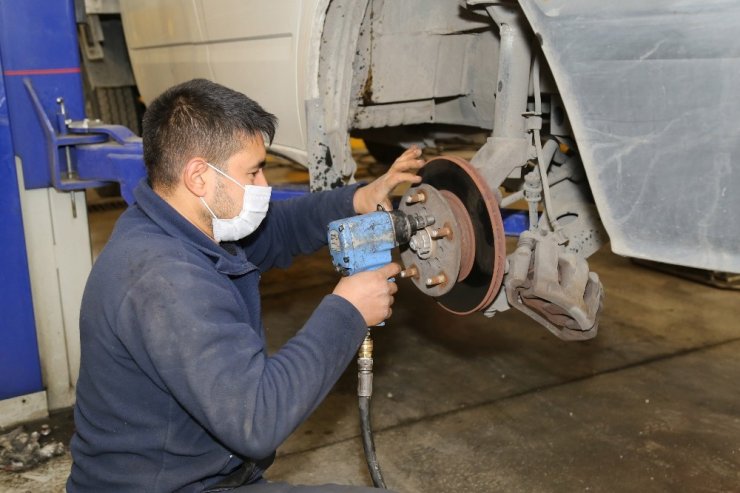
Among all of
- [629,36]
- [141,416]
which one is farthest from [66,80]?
[629,36]

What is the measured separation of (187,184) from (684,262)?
105 cm

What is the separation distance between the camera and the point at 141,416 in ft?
4.58

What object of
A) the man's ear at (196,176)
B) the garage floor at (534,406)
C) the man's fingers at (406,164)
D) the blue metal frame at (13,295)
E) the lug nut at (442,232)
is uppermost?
the man's ear at (196,176)

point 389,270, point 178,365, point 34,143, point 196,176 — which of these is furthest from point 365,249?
point 34,143

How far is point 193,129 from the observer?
146 cm

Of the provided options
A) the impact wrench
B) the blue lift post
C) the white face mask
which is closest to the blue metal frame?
the blue lift post

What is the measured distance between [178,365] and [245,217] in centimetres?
38

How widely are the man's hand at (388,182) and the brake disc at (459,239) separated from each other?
52mm

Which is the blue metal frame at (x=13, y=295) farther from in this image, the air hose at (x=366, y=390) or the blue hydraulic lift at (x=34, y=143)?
the air hose at (x=366, y=390)

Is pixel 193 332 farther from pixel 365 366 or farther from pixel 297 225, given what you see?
pixel 297 225

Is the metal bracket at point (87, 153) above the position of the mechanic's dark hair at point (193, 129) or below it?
below

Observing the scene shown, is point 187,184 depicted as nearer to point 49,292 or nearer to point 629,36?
point 629,36

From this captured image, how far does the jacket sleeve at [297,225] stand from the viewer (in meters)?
2.08

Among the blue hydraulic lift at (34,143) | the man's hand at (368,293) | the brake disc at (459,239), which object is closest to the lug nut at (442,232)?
the brake disc at (459,239)
